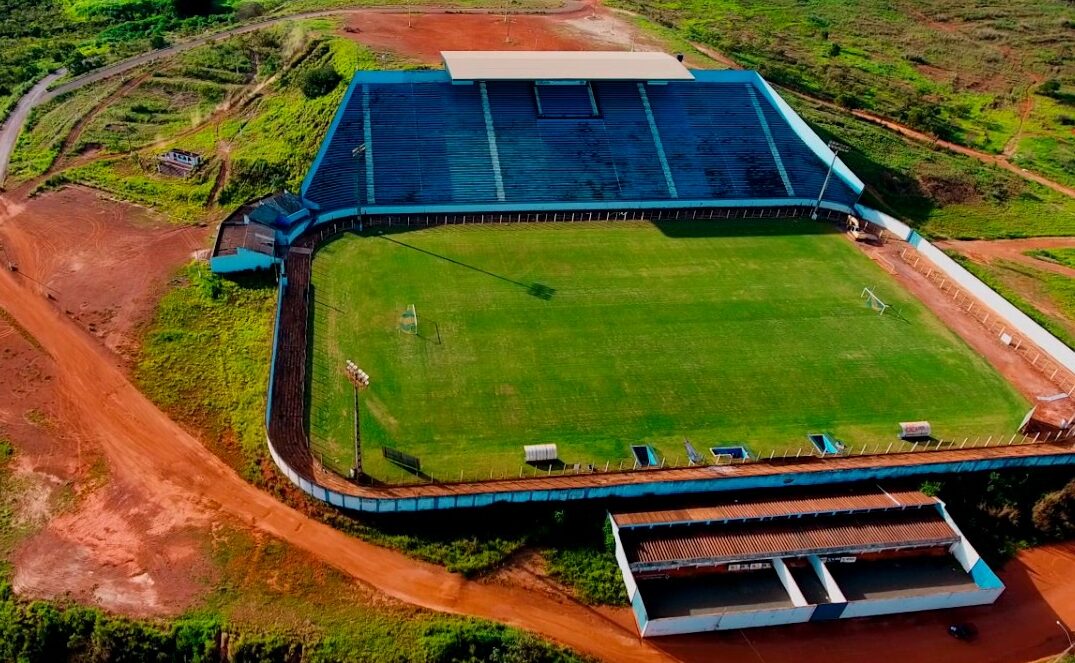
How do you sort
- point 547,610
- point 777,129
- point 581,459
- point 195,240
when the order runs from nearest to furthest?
point 547,610 < point 581,459 < point 195,240 < point 777,129

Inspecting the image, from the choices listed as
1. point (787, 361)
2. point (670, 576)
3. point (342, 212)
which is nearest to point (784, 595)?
point (670, 576)

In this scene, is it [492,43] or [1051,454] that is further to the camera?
[492,43]

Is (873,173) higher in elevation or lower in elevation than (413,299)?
higher

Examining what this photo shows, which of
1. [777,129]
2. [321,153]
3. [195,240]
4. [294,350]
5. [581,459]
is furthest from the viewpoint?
[777,129]

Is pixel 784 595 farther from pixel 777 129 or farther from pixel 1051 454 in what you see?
pixel 777 129

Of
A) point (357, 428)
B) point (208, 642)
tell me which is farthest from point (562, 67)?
point (208, 642)

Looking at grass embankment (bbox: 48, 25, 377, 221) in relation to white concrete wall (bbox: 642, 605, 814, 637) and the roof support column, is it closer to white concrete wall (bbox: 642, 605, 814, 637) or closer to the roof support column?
white concrete wall (bbox: 642, 605, 814, 637)

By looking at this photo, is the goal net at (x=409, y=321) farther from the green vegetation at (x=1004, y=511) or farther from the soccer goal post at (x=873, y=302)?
the soccer goal post at (x=873, y=302)

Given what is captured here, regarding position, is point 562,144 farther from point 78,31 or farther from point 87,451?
point 78,31
